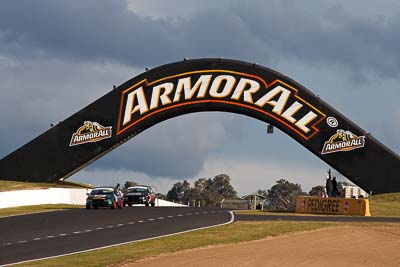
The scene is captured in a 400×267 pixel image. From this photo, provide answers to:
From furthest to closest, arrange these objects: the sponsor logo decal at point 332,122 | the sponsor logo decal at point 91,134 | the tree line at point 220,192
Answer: the tree line at point 220,192
the sponsor logo decal at point 91,134
the sponsor logo decal at point 332,122

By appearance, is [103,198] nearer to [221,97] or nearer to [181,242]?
[221,97]

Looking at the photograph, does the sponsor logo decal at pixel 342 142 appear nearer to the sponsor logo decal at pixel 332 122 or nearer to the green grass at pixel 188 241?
the sponsor logo decal at pixel 332 122

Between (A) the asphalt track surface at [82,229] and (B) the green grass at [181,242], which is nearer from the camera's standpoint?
(B) the green grass at [181,242]

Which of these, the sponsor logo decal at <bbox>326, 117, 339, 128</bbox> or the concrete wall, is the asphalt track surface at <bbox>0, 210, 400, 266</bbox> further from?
the sponsor logo decal at <bbox>326, 117, 339, 128</bbox>

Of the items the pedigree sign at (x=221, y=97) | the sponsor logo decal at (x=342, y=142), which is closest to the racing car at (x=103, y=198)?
the pedigree sign at (x=221, y=97)

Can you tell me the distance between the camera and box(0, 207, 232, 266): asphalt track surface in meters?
26.6

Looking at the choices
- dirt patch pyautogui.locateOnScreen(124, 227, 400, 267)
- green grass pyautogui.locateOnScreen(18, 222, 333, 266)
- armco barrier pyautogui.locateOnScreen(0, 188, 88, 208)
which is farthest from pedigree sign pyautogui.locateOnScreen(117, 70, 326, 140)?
dirt patch pyautogui.locateOnScreen(124, 227, 400, 267)

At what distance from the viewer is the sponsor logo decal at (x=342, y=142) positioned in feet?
212

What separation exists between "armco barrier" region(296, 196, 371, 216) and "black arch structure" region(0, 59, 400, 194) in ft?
52.9

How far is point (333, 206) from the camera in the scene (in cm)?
4706

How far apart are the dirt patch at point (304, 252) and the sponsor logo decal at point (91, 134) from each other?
40.2 metres

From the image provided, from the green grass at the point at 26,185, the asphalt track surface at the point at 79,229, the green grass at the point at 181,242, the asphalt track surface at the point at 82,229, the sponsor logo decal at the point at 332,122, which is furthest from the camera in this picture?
the sponsor logo decal at the point at 332,122

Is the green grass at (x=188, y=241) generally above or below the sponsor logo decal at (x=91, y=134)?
below

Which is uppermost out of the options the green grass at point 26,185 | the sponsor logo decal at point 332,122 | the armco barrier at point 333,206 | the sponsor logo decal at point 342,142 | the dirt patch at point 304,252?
the sponsor logo decal at point 332,122
